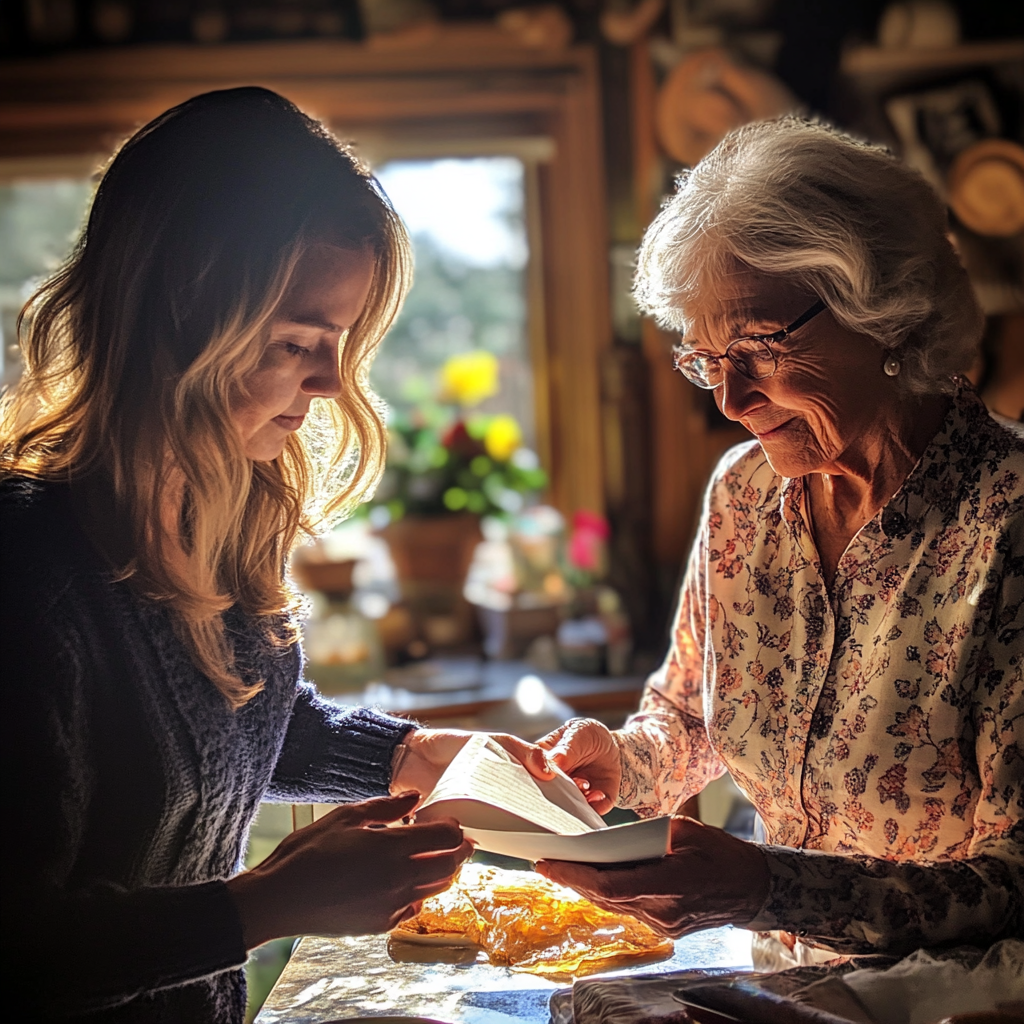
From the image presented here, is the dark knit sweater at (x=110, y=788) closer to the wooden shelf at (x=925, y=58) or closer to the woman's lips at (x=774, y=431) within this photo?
the woman's lips at (x=774, y=431)

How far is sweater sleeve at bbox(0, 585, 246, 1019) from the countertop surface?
183 mm

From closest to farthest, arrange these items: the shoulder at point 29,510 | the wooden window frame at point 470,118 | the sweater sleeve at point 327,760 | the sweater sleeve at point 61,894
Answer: the sweater sleeve at point 61,894 < the shoulder at point 29,510 < the sweater sleeve at point 327,760 < the wooden window frame at point 470,118

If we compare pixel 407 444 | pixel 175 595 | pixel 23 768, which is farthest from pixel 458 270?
pixel 23 768

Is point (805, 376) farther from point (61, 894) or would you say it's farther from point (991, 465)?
point (61, 894)

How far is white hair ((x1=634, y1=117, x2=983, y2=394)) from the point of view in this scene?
1.36 metres

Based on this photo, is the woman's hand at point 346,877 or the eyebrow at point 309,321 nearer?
the woman's hand at point 346,877

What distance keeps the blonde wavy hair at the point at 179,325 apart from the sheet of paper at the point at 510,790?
25cm

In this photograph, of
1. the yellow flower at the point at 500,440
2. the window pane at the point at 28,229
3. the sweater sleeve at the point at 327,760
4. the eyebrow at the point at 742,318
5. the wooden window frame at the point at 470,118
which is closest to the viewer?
the eyebrow at the point at 742,318

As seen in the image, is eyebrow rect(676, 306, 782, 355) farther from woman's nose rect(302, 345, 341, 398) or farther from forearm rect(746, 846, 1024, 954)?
forearm rect(746, 846, 1024, 954)

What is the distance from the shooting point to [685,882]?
1210 millimetres

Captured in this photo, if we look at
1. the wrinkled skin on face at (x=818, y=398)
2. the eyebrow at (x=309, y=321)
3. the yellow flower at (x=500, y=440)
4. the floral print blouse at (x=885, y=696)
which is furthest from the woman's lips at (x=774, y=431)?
the yellow flower at (x=500, y=440)

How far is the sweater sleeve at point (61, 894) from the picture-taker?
3.52 ft

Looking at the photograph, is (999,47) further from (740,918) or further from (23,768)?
(23,768)

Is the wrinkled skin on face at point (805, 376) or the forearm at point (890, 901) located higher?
the wrinkled skin on face at point (805, 376)
